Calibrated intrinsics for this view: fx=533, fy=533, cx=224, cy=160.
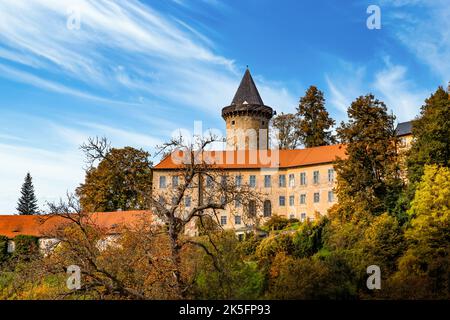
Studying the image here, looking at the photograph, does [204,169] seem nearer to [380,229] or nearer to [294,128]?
[380,229]

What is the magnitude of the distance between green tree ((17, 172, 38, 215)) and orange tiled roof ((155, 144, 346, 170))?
34.9 meters

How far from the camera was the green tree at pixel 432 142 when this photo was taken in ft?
112

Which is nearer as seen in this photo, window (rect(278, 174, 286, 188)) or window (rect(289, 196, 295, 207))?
window (rect(289, 196, 295, 207))

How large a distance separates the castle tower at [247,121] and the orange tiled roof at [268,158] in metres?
3.40

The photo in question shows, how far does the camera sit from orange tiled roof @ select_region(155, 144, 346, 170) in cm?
5131

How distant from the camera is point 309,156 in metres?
52.2

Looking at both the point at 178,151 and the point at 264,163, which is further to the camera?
the point at 264,163

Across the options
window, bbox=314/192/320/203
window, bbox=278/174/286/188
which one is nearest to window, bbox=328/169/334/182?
window, bbox=314/192/320/203

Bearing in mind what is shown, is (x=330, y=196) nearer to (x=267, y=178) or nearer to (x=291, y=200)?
(x=291, y=200)

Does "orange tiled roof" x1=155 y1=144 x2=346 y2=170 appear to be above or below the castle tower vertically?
below

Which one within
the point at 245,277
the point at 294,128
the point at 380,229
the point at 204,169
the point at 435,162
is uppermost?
the point at 294,128

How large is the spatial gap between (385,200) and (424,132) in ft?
17.0

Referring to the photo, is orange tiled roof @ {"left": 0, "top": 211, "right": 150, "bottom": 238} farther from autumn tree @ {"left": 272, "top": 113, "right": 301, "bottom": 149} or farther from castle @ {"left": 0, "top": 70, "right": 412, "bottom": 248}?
autumn tree @ {"left": 272, "top": 113, "right": 301, "bottom": 149}
